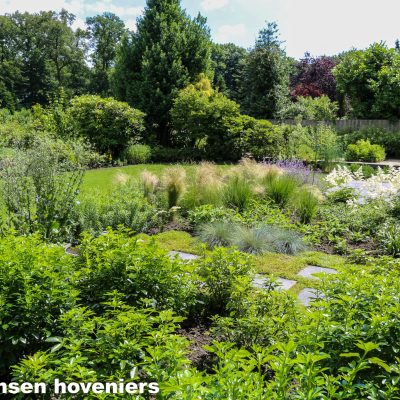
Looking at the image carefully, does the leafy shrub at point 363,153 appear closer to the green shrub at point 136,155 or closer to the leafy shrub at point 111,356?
the green shrub at point 136,155

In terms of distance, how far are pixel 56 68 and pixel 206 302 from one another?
129 feet

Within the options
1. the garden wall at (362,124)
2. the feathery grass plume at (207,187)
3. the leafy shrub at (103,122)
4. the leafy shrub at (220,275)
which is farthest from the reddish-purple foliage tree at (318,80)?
the leafy shrub at (220,275)

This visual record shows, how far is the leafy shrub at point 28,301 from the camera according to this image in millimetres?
2356

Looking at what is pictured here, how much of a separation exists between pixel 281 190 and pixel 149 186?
2.07 m

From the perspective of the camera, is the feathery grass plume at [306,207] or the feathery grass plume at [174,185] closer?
the feathery grass plume at [306,207]

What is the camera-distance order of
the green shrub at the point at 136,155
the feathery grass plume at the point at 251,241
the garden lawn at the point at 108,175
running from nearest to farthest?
1. the feathery grass plume at the point at 251,241
2. the garden lawn at the point at 108,175
3. the green shrub at the point at 136,155

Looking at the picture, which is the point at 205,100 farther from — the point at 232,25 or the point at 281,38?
the point at 281,38

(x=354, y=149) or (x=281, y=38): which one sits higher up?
(x=281, y=38)

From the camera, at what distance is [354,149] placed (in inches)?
525

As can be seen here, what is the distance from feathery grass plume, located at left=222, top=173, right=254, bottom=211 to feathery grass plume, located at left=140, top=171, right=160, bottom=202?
106 centimetres

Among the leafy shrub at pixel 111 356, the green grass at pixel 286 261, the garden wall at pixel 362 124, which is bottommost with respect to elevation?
the green grass at pixel 286 261

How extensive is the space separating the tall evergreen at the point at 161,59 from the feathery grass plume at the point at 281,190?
981 cm

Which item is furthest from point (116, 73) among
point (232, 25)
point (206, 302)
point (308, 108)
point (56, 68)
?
point (56, 68)

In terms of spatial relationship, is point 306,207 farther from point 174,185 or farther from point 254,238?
point 174,185
